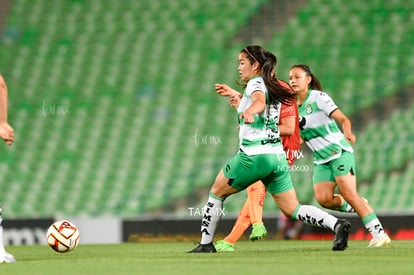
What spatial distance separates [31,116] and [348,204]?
328 inches

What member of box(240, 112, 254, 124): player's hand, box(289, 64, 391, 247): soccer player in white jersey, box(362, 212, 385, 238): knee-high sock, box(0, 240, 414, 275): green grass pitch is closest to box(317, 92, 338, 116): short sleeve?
box(289, 64, 391, 247): soccer player in white jersey

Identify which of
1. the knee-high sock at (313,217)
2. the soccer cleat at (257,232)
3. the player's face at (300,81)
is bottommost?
the soccer cleat at (257,232)

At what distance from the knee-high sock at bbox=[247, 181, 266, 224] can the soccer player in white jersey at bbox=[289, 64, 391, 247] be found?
2.34 ft

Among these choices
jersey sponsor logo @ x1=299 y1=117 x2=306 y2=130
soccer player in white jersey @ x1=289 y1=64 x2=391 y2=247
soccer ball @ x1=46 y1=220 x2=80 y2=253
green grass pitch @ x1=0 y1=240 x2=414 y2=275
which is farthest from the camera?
jersey sponsor logo @ x1=299 y1=117 x2=306 y2=130

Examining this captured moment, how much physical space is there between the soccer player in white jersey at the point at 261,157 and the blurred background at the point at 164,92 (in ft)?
21.6

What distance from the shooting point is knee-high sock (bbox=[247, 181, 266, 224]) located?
34.8 feet

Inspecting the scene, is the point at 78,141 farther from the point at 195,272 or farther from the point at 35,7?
the point at 195,272

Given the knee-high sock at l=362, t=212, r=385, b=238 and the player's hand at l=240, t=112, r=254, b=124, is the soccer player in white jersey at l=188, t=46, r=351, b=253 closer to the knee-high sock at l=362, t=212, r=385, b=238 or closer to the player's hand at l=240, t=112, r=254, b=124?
the player's hand at l=240, t=112, r=254, b=124

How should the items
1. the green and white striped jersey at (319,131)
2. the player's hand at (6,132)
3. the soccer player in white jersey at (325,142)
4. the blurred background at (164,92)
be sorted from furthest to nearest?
the blurred background at (164,92) < the green and white striped jersey at (319,131) < the soccer player in white jersey at (325,142) < the player's hand at (6,132)

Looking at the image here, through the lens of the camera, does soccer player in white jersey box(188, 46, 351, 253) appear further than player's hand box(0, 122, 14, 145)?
Yes

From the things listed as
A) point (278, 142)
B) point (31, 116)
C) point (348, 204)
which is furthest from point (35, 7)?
point (278, 142)

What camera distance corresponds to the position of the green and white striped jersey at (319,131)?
36.1ft

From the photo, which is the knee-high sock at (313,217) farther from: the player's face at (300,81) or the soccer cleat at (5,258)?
the soccer cleat at (5,258)

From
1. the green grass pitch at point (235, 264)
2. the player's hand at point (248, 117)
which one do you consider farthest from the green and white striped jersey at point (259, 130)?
the green grass pitch at point (235, 264)
